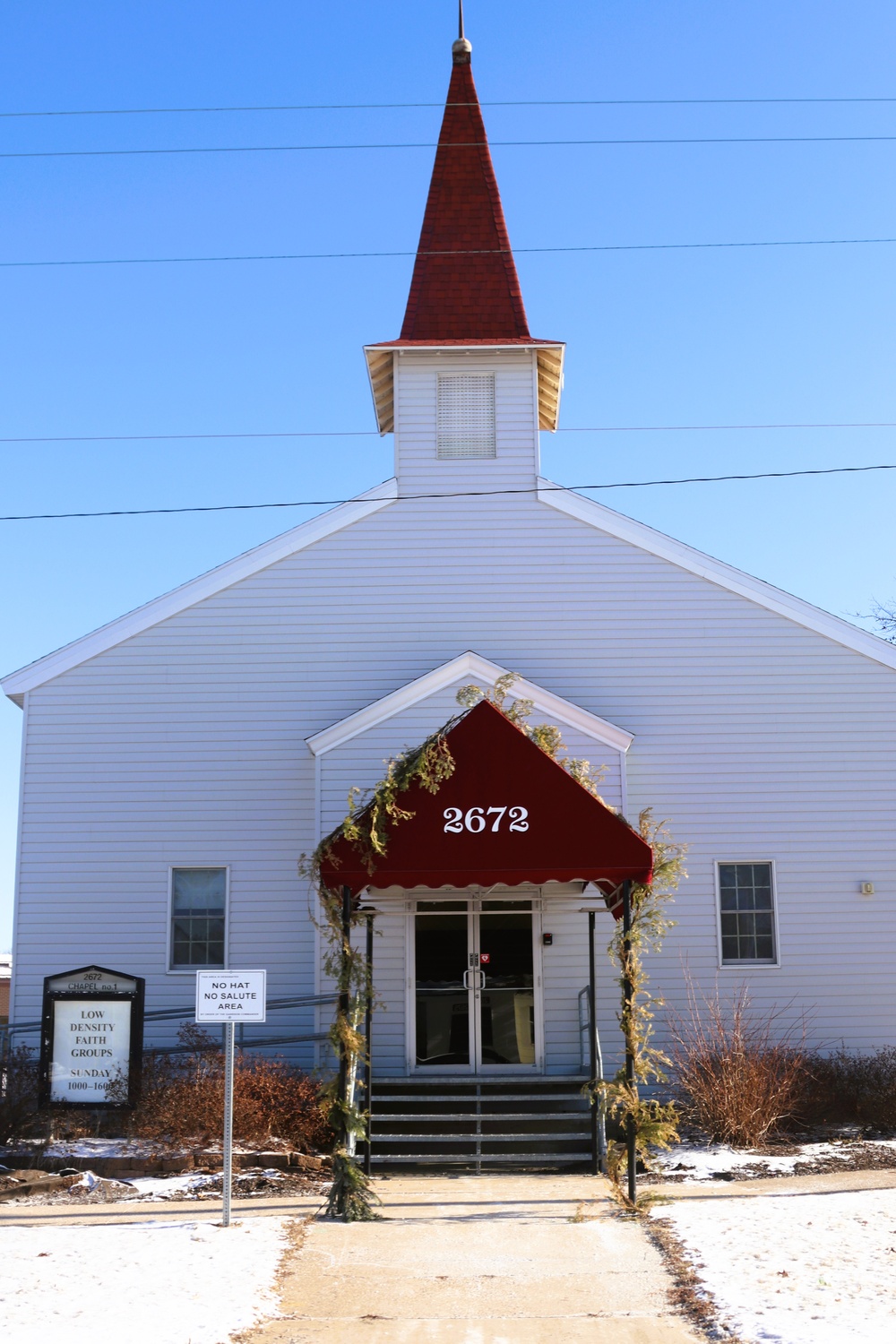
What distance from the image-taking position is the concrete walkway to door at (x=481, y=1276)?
26.5 feet

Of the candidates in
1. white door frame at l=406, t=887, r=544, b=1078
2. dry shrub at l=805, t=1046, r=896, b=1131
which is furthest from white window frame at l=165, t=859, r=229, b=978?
dry shrub at l=805, t=1046, r=896, b=1131

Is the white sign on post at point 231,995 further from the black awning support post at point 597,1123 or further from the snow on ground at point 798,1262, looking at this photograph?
the snow on ground at point 798,1262

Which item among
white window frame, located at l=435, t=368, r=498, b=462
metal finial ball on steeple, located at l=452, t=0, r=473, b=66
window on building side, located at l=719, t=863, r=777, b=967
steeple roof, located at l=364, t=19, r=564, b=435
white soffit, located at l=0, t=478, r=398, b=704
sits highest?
metal finial ball on steeple, located at l=452, t=0, r=473, b=66

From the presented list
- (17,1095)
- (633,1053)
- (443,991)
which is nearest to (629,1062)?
(633,1053)

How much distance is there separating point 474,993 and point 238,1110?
383 cm

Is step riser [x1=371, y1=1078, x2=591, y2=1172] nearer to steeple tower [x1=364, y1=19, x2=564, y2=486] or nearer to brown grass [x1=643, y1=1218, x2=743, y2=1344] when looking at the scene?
brown grass [x1=643, y1=1218, x2=743, y2=1344]

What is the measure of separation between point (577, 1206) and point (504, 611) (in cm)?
889

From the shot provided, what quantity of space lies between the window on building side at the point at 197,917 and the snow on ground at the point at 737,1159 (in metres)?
6.79

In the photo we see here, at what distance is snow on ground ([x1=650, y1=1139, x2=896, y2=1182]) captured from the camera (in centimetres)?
1347

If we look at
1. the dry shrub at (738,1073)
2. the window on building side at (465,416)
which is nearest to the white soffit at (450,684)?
the window on building side at (465,416)

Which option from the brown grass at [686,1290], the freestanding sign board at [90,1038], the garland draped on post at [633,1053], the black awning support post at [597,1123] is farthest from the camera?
the freestanding sign board at [90,1038]

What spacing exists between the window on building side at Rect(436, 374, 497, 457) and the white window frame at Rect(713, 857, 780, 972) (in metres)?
6.73

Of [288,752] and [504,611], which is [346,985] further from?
[504,611]

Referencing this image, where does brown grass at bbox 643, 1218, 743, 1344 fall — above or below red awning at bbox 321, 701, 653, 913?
below
